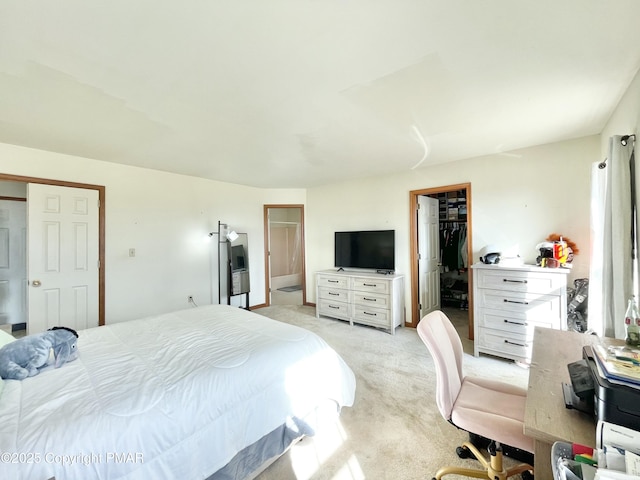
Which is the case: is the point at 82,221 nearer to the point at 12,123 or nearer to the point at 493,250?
the point at 12,123

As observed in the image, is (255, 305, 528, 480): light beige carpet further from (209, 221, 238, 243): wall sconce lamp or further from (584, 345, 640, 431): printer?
(209, 221, 238, 243): wall sconce lamp

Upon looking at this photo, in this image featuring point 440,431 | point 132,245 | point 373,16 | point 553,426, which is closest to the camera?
point 553,426

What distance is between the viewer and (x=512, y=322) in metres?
2.76

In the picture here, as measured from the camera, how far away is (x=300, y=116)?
220 cm

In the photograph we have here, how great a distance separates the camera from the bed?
3.33 feet

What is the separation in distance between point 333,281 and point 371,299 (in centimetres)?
74

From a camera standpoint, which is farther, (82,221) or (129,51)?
(82,221)

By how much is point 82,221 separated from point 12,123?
1.25 meters

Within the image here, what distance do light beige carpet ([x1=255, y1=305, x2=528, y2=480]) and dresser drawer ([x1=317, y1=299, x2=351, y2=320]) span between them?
106 centimetres

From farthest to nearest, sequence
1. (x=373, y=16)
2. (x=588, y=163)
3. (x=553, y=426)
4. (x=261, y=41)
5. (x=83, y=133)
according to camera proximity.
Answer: (x=588, y=163) < (x=83, y=133) < (x=261, y=41) < (x=373, y=16) < (x=553, y=426)

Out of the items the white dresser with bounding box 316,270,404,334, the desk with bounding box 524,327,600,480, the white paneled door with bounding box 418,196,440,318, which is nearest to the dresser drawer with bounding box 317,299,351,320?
the white dresser with bounding box 316,270,404,334

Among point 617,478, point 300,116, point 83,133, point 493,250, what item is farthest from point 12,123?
point 493,250

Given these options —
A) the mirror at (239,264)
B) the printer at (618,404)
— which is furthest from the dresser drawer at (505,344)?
the mirror at (239,264)

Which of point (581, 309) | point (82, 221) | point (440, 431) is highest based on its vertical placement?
point (82, 221)
